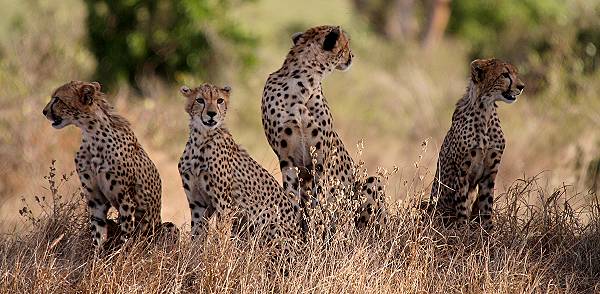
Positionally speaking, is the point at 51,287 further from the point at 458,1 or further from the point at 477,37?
the point at 458,1

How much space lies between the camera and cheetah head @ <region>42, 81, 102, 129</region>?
18.7 feet

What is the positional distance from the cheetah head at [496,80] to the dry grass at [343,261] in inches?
18.1

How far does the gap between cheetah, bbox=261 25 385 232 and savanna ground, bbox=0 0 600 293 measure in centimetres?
25

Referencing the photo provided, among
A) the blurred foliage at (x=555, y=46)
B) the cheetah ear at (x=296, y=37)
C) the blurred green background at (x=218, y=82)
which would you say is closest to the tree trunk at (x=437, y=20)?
the blurred foliage at (x=555, y=46)

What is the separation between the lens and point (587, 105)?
1465 cm

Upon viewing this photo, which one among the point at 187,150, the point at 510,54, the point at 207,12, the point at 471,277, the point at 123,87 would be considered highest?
the point at 510,54

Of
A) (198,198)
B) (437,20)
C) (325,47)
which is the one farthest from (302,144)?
(437,20)

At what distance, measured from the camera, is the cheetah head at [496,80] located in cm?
591

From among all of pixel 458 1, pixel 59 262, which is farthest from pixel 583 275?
pixel 458 1

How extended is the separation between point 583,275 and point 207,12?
29.7ft

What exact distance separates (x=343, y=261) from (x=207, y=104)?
0.96 m

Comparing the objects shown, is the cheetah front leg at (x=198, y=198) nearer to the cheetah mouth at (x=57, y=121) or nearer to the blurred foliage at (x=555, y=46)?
the cheetah mouth at (x=57, y=121)

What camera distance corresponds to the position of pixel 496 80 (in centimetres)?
596

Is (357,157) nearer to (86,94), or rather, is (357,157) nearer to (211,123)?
(211,123)
